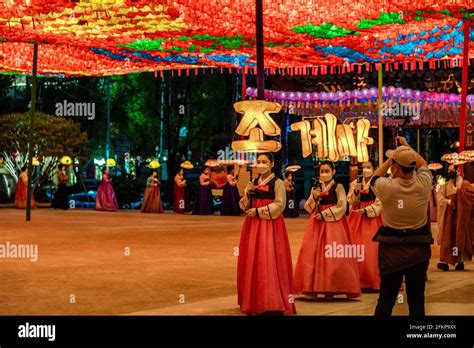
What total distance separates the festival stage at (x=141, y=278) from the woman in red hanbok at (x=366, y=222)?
0.39m

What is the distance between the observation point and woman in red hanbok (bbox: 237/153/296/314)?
367 inches

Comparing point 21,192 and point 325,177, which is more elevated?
point 325,177

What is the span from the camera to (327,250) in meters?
10.7

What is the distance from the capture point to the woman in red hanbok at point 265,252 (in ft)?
30.6

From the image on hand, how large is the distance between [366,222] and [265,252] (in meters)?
2.89

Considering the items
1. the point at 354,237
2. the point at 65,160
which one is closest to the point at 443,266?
the point at 354,237

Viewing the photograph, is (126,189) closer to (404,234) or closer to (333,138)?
(333,138)

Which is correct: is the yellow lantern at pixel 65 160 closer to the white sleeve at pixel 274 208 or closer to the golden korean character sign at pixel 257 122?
the golden korean character sign at pixel 257 122

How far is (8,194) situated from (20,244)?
22.5 m

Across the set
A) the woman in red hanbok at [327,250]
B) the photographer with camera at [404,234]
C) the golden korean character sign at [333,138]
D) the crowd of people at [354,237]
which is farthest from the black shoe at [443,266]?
the photographer with camera at [404,234]

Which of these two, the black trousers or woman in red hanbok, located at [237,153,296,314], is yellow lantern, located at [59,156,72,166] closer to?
woman in red hanbok, located at [237,153,296,314]

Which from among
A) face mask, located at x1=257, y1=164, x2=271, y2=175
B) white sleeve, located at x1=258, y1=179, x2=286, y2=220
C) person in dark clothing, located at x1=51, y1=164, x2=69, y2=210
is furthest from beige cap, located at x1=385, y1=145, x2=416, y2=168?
person in dark clothing, located at x1=51, y1=164, x2=69, y2=210

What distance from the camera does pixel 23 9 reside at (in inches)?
638
